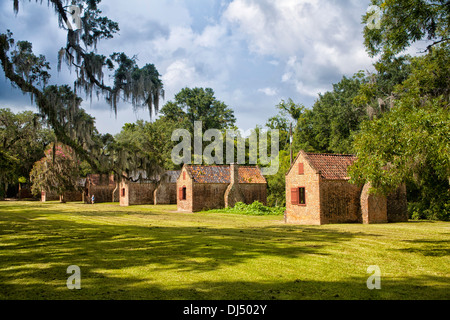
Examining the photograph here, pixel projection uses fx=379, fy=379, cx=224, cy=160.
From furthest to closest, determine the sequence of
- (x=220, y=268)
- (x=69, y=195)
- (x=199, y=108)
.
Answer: (x=199, y=108) < (x=69, y=195) < (x=220, y=268)

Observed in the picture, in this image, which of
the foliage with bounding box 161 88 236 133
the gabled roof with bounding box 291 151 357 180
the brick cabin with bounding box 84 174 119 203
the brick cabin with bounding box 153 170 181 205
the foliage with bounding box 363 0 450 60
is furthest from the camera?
the foliage with bounding box 161 88 236 133

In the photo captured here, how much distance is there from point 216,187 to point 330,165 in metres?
15.1

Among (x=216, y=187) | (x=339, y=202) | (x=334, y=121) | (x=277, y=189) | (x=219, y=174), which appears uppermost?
(x=334, y=121)

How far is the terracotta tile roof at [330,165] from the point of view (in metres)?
22.7

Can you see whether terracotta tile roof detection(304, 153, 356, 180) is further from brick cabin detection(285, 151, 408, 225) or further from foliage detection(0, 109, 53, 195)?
foliage detection(0, 109, 53, 195)

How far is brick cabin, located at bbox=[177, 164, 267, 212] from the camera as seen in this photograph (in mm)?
35562

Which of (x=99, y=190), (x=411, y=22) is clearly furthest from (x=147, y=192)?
(x=411, y=22)

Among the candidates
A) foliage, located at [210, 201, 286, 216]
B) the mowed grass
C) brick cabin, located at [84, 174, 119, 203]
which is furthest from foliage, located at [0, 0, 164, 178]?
brick cabin, located at [84, 174, 119, 203]

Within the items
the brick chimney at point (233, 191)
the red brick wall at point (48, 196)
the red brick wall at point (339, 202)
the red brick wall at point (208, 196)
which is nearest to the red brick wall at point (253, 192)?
the brick chimney at point (233, 191)

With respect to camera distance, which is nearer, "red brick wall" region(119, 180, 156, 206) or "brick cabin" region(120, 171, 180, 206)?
Answer: "red brick wall" region(119, 180, 156, 206)

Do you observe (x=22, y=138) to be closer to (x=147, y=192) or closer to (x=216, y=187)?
(x=147, y=192)

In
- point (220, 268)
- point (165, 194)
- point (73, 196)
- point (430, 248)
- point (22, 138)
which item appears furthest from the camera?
point (73, 196)

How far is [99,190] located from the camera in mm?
55438

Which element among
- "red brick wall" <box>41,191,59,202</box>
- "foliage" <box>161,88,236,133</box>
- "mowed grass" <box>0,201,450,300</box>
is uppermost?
"foliage" <box>161,88,236,133</box>
